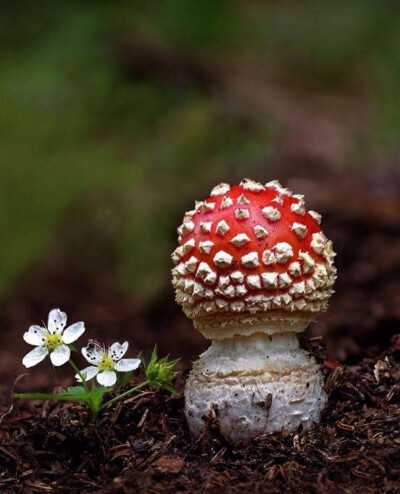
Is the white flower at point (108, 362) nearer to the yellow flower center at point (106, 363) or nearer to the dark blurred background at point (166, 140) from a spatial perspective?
the yellow flower center at point (106, 363)

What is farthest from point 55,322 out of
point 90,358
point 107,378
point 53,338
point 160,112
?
point 160,112

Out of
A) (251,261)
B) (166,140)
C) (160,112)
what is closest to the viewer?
(251,261)

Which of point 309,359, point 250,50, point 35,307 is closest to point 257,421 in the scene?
point 309,359

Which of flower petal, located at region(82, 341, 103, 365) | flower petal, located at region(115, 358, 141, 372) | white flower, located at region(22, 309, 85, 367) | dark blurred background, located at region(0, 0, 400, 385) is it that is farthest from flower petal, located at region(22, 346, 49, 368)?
dark blurred background, located at region(0, 0, 400, 385)

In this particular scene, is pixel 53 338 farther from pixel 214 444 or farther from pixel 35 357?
pixel 214 444

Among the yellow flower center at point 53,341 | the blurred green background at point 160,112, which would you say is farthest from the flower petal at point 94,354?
the blurred green background at point 160,112
